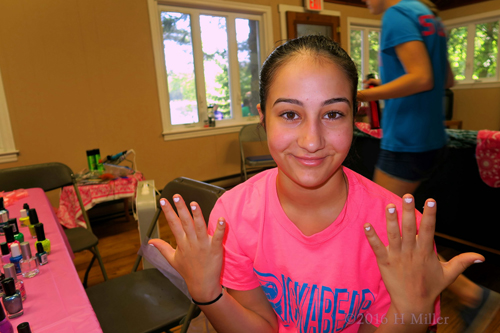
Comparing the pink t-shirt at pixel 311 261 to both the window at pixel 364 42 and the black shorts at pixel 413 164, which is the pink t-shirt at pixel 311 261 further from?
the window at pixel 364 42

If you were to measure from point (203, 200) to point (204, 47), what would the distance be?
3420 millimetres

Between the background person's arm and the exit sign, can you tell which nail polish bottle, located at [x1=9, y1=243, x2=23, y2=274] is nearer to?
the background person's arm

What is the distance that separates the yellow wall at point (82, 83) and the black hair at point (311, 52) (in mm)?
3089

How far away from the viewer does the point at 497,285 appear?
1860 mm

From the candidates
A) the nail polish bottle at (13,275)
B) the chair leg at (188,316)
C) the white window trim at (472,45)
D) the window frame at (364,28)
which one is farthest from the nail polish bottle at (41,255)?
the white window trim at (472,45)

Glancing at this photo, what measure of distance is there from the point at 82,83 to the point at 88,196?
1337 millimetres

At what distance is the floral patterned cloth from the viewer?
1866 millimetres

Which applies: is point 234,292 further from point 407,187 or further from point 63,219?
point 63,219

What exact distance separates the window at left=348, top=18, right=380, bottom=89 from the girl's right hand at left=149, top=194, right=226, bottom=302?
5.75 metres

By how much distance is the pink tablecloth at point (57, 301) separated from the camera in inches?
26.4

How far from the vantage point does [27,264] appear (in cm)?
90

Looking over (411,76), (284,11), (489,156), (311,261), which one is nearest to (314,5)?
(284,11)

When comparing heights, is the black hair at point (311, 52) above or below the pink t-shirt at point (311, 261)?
above

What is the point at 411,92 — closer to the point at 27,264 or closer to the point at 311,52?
the point at 311,52
